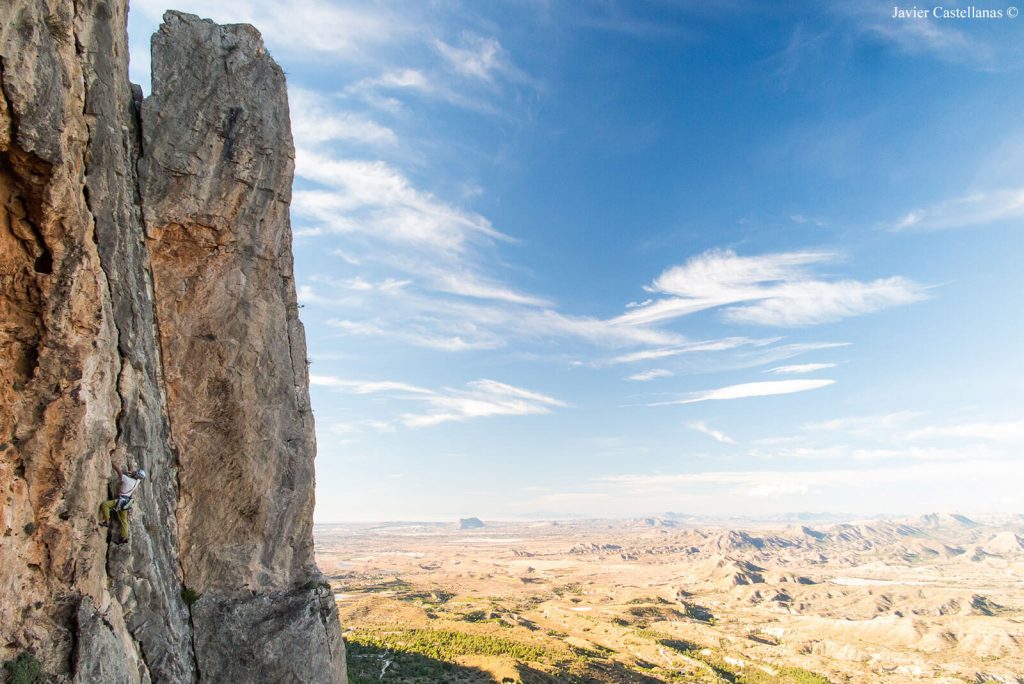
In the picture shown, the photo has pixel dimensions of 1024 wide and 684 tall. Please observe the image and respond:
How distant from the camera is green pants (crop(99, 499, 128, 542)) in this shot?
12.8 meters

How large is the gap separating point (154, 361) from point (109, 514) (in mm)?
5392

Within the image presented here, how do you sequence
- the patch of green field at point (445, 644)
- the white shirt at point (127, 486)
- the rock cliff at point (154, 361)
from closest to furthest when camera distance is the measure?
the rock cliff at point (154, 361) → the white shirt at point (127, 486) → the patch of green field at point (445, 644)

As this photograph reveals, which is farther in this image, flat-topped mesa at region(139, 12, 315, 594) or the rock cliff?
flat-topped mesa at region(139, 12, 315, 594)

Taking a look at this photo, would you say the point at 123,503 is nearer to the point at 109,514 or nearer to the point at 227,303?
the point at 109,514

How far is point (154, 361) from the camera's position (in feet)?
55.0

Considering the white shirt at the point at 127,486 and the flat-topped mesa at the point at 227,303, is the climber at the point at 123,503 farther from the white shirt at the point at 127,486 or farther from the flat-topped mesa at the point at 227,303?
the flat-topped mesa at the point at 227,303

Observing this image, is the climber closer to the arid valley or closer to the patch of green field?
the arid valley

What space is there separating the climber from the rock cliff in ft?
1.30

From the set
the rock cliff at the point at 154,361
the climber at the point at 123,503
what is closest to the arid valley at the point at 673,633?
the rock cliff at the point at 154,361

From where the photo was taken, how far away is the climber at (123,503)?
12828 mm

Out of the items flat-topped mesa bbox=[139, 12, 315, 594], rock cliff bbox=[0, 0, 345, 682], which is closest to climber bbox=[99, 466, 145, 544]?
rock cliff bbox=[0, 0, 345, 682]

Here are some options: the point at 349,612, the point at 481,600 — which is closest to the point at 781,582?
the point at 481,600

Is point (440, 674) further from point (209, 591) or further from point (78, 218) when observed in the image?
point (78, 218)

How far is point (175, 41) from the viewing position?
725 inches
